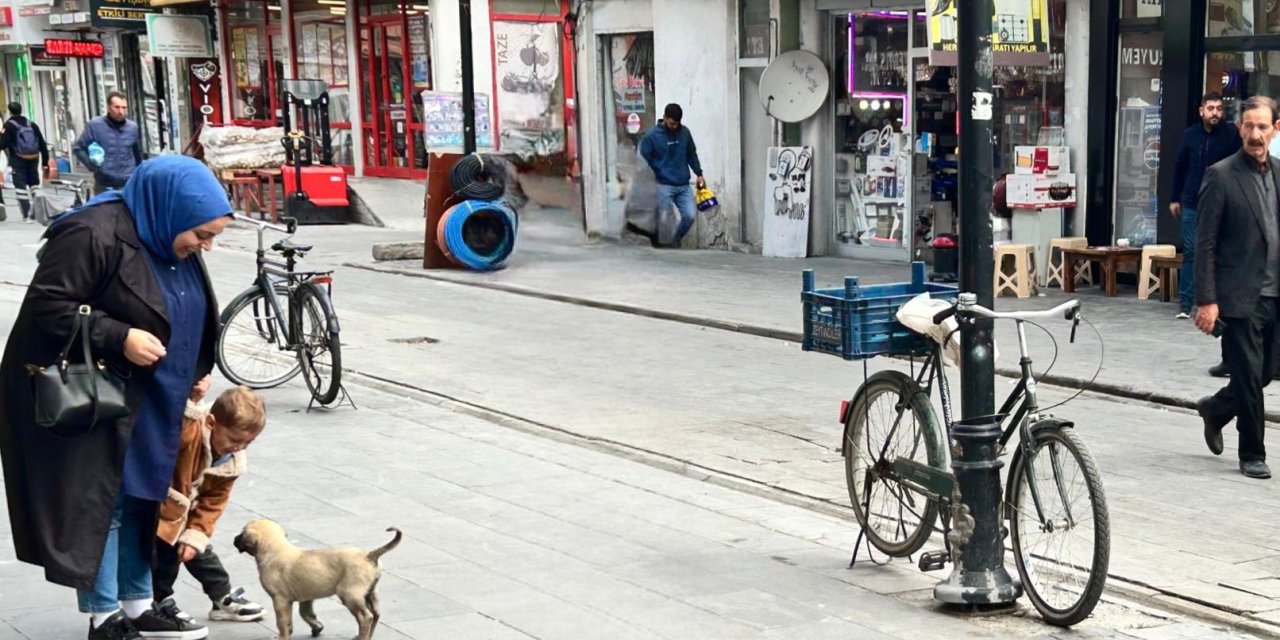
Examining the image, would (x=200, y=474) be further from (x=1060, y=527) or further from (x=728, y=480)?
(x=728, y=480)

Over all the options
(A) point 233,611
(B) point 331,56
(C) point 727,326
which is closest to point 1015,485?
(A) point 233,611

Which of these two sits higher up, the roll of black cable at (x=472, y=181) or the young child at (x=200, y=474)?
the roll of black cable at (x=472, y=181)

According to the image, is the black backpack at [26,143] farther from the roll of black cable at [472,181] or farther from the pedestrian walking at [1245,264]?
the pedestrian walking at [1245,264]

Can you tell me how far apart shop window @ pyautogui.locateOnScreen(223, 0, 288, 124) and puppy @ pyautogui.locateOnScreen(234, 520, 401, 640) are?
26.4 meters

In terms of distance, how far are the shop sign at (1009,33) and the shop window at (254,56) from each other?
18.8 meters

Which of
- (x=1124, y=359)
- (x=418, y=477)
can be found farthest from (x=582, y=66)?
(x=418, y=477)

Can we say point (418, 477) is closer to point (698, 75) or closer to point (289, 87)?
point (698, 75)

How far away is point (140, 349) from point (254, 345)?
5940 millimetres

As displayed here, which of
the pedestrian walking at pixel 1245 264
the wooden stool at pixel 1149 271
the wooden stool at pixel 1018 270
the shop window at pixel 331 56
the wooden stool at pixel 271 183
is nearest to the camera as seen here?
the pedestrian walking at pixel 1245 264

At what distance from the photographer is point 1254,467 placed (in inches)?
313

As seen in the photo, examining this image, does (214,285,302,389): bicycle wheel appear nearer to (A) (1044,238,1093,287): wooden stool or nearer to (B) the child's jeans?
(B) the child's jeans

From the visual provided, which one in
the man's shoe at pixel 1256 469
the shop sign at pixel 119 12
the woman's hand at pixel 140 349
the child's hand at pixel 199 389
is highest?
the shop sign at pixel 119 12

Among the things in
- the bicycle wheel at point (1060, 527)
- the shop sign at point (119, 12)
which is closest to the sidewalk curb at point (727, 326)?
the bicycle wheel at point (1060, 527)

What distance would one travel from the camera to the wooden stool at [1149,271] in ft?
46.4
